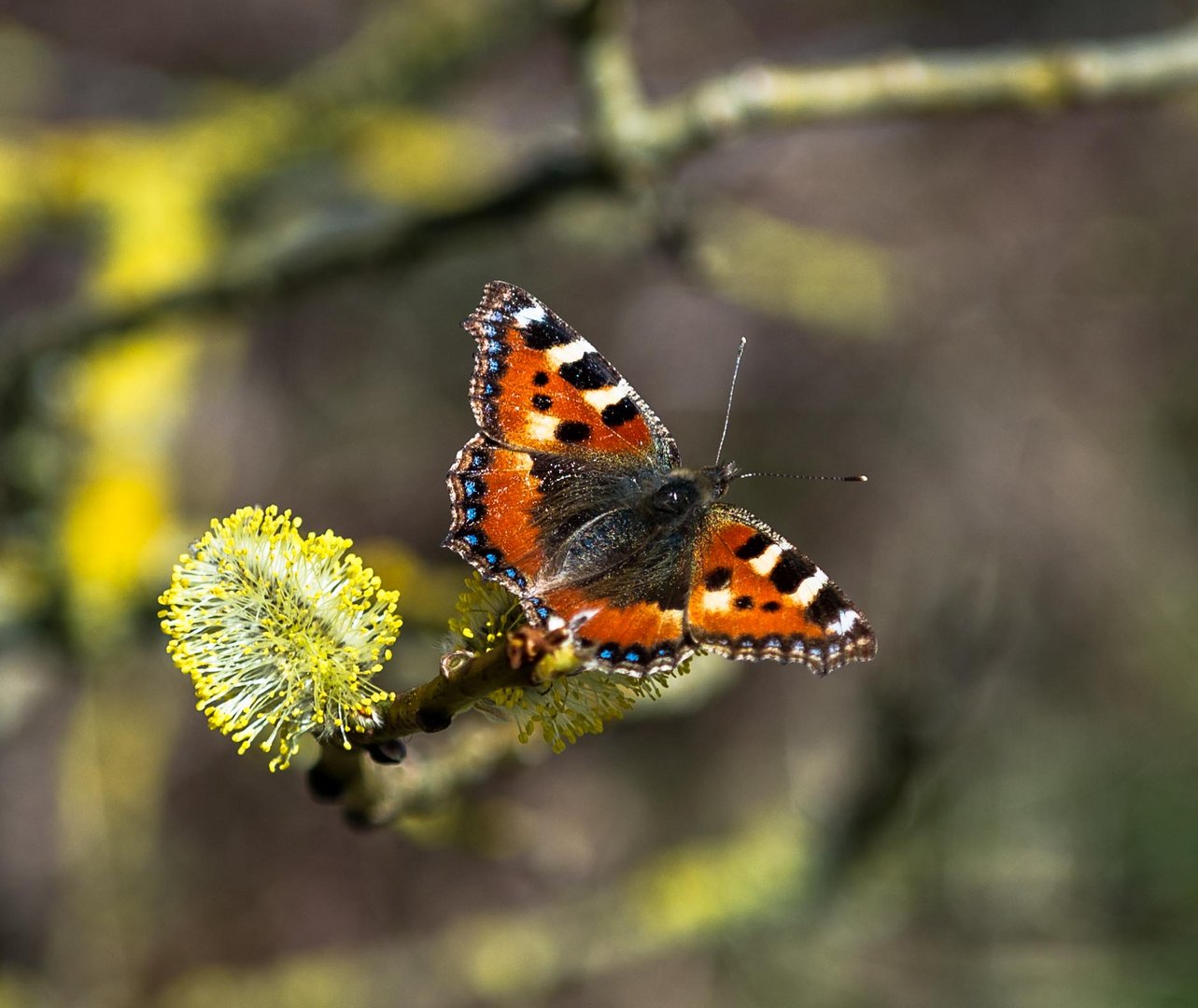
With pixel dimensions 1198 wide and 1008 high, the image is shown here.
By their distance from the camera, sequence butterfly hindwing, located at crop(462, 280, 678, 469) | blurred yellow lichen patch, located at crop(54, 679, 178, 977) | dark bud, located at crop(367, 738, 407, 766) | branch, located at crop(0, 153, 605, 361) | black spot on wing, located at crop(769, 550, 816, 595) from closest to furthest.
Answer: dark bud, located at crop(367, 738, 407, 766) < black spot on wing, located at crop(769, 550, 816, 595) < butterfly hindwing, located at crop(462, 280, 678, 469) < branch, located at crop(0, 153, 605, 361) < blurred yellow lichen patch, located at crop(54, 679, 178, 977)

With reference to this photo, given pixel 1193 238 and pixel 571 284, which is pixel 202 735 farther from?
pixel 1193 238

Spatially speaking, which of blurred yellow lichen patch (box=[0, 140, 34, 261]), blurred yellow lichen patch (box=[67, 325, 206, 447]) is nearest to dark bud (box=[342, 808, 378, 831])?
blurred yellow lichen patch (box=[67, 325, 206, 447])

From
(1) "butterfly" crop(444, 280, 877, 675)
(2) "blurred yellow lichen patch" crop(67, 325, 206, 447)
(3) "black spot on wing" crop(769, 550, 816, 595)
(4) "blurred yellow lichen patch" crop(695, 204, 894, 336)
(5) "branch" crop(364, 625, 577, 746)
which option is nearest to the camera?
(5) "branch" crop(364, 625, 577, 746)

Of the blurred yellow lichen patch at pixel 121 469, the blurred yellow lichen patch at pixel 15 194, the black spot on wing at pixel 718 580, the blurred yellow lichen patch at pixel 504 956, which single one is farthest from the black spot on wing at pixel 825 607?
the blurred yellow lichen patch at pixel 15 194

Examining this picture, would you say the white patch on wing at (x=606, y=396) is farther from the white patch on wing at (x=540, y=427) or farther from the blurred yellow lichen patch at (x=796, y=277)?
the blurred yellow lichen patch at (x=796, y=277)

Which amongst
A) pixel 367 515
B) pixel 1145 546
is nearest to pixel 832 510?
pixel 1145 546

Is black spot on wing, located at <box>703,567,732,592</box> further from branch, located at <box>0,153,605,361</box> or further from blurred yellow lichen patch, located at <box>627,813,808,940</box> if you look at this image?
blurred yellow lichen patch, located at <box>627,813,808,940</box>

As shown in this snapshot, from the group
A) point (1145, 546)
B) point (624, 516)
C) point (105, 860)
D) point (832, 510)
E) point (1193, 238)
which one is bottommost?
point (105, 860)

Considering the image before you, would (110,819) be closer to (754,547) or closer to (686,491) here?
(686,491)
